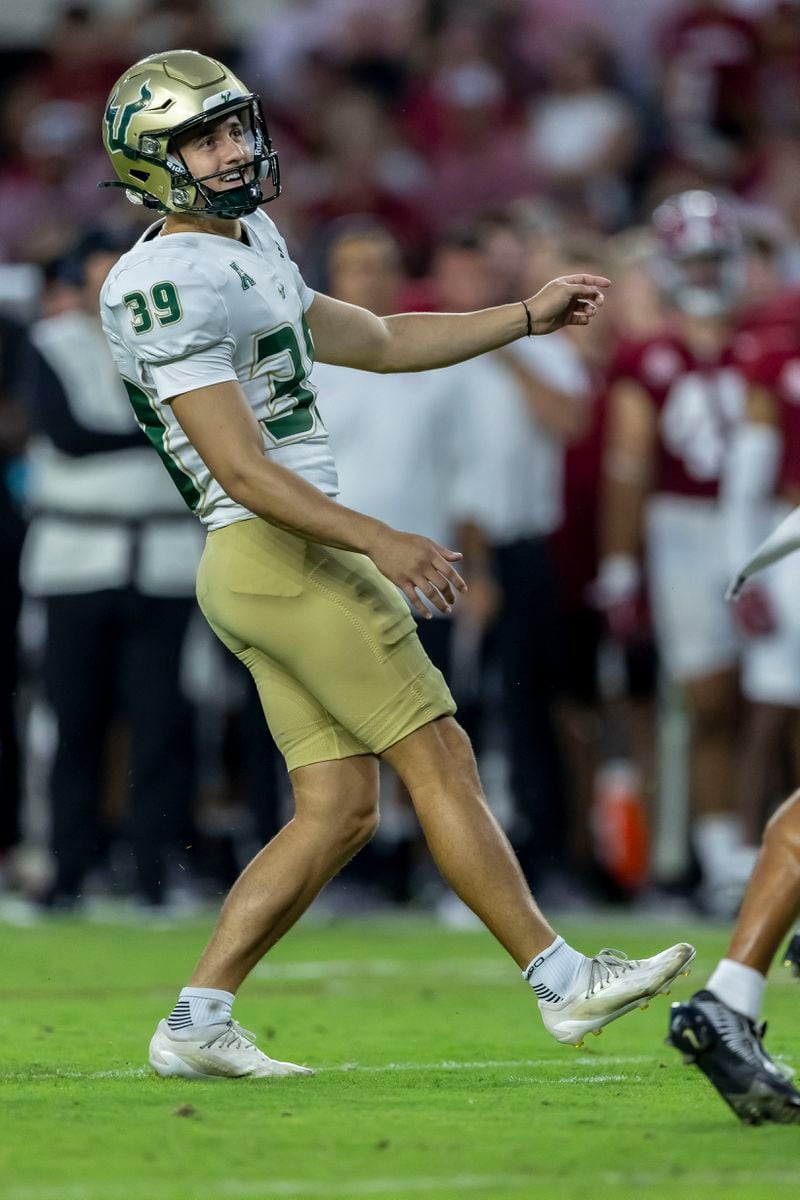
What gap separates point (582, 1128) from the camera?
4.73m

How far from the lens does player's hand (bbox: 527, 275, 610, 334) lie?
5.91 meters

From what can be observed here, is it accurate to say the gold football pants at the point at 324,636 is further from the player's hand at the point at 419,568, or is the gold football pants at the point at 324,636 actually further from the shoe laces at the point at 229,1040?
the shoe laces at the point at 229,1040

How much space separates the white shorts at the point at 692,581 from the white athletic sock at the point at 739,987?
5.57 m

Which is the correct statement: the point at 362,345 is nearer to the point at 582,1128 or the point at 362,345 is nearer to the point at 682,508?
the point at 582,1128

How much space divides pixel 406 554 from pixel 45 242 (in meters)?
8.02

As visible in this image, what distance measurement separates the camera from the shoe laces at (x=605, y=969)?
5402 mm

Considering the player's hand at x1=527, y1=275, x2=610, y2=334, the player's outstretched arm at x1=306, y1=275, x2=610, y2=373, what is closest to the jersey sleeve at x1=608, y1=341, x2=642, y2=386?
the player's outstretched arm at x1=306, y1=275, x2=610, y2=373

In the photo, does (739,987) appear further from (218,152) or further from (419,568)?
(218,152)

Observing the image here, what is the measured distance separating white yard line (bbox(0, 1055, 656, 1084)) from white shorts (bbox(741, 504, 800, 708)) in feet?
12.4

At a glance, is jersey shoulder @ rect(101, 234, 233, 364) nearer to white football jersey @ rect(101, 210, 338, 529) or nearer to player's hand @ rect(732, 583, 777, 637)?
white football jersey @ rect(101, 210, 338, 529)

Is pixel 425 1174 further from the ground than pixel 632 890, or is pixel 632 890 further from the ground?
pixel 425 1174

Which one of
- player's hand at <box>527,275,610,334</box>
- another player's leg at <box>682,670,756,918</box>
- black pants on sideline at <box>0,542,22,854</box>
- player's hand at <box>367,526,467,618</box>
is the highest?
player's hand at <box>527,275,610,334</box>

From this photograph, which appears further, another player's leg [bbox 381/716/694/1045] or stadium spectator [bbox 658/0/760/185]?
stadium spectator [bbox 658/0/760/185]

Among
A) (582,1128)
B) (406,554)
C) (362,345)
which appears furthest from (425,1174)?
(362,345)
